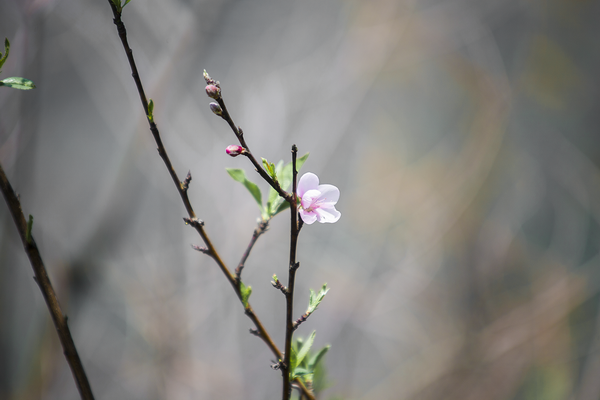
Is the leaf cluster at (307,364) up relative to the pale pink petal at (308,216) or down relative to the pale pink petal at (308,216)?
down

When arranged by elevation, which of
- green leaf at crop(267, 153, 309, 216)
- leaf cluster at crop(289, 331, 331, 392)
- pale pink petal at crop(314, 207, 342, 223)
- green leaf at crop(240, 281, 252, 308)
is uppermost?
green leaf at crop(267, 153, 309, 216)

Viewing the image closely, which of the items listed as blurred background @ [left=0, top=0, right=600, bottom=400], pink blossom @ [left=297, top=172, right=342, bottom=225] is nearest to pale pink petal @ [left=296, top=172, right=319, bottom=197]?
pink blossom @ [left=297, top=172, right=342, bottom=225]

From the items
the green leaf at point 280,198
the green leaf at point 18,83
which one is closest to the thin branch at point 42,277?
the green leaf at point 18,83

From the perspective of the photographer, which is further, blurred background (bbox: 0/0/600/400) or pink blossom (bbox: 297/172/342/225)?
blurred background (bbox: 0/0/600/400)

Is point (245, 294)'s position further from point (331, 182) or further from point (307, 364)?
point (331, 182)

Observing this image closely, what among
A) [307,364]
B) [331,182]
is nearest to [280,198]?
[307,364]

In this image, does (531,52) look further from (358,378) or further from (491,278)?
(358,378)

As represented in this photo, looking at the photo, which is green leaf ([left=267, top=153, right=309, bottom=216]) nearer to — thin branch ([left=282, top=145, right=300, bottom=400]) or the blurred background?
thin branch ([left=282, top=145, right=300, bottom=400])

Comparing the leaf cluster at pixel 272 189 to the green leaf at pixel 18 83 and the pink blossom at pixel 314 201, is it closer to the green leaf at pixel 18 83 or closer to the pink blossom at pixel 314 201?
the pink blossom at pixel 314 201
